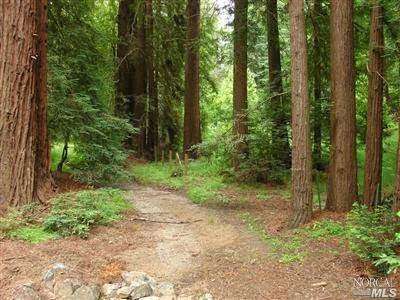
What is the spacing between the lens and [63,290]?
19.5ft

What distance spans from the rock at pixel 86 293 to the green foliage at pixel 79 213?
1818 millimetres

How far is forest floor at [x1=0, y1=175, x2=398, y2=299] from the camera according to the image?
20.3 feet

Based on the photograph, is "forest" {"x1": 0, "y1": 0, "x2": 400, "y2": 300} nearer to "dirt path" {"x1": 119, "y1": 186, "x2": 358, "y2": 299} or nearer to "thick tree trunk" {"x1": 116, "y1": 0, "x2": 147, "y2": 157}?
"dirt path" {"x1": 119, "y1": 186, "x2": 358, "y2": 299}

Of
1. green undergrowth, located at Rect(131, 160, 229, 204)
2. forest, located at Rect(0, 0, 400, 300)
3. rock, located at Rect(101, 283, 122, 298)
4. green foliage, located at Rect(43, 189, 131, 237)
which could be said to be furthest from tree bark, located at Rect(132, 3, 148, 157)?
rock, located at Rect(101, 283, 122, 298)

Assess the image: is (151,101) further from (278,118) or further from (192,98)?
(278,118)

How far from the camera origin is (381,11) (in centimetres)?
888

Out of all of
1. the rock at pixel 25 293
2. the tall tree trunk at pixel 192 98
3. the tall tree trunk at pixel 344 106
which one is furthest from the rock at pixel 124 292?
the tall tree trunk at pixel 192 98

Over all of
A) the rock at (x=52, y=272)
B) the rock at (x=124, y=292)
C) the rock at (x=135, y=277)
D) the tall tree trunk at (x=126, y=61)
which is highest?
the tall tree trunk at (x=126, y=61)

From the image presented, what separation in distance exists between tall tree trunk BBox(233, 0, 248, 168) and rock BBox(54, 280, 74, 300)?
24.2ft

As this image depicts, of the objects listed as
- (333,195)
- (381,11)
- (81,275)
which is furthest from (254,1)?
(81,275)

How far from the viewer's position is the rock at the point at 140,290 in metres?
6.07

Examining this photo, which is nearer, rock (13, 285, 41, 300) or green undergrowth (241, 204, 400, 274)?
rock (13, 285, 41, 300)

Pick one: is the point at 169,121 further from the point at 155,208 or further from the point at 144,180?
the point at 155,208

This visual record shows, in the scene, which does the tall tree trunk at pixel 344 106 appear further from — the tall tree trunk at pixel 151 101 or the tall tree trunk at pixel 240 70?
the tall tree trunk at pixel 151 101
